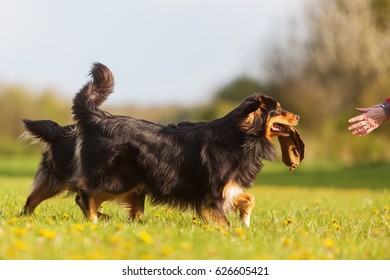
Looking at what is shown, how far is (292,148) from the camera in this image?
23.8 ft

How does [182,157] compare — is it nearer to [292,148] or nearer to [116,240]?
[292,148]

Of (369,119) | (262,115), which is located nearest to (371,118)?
(369,119)

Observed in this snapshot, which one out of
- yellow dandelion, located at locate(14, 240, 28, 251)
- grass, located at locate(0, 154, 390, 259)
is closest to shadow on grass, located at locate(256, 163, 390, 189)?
grass, located at locate(0, 154, 390, 259)

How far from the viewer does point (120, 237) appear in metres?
4.81

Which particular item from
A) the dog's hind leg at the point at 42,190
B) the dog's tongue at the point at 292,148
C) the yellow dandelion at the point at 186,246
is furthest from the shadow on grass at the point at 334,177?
the yellow dandelion at the point at 186,246

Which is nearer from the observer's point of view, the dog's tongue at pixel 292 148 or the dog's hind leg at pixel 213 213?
the dog's hind leg at pixel 213 213

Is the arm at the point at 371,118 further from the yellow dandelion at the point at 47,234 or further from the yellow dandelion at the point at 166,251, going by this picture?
the yellow dandelion at the point at 47,234

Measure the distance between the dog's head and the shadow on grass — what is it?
14.4 metres

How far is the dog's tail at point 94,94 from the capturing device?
6680mm

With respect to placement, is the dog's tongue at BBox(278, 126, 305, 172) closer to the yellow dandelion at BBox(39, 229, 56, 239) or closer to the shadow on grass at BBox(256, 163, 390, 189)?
the yellow dandelion at BBox(39, 229, 56, 239)

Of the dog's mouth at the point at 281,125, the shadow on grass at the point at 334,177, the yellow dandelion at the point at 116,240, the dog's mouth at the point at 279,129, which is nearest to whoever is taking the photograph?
the yellow dandelion at the point at 116,240

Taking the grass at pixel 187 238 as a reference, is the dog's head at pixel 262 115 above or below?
above
